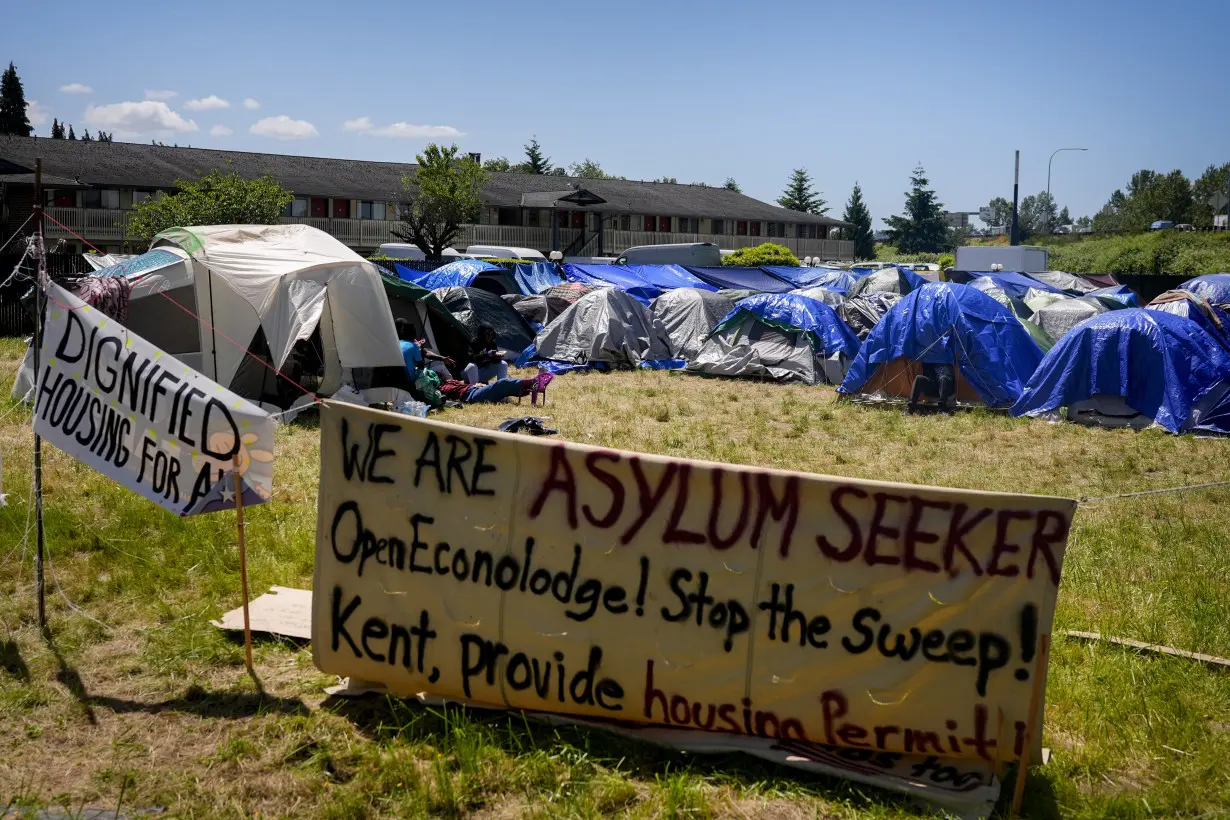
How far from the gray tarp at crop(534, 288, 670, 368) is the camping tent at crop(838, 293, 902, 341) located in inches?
143

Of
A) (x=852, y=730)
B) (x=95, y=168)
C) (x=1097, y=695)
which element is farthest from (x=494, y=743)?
(x=95, y=168)

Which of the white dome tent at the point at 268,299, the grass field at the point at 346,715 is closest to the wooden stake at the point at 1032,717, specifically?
the grass field at the point at 346,715

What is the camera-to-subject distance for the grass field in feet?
12.9

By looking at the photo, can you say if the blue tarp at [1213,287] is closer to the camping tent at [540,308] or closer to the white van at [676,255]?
the camping tent at [540,308]

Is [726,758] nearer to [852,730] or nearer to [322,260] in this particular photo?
[852,730]

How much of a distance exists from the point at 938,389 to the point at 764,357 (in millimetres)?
4159

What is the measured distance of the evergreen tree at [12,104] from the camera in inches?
2780

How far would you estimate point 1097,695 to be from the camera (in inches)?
192

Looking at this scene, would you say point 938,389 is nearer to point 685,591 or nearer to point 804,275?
point 685,591

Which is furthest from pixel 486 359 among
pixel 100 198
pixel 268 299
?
pixel 100 198

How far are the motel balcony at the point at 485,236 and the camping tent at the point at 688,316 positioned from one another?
20.2m

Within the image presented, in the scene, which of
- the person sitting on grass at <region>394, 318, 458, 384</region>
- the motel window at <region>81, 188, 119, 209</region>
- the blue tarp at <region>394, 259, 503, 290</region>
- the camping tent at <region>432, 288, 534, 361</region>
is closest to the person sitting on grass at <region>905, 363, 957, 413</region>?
the person sitting on grass at <region>394, 318, 458, 384</region>

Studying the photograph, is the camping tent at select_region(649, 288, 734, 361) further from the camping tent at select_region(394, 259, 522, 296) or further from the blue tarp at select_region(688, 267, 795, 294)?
the blue tarp at select_region(688, 267, 795, 294)

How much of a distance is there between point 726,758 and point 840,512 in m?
1.14
